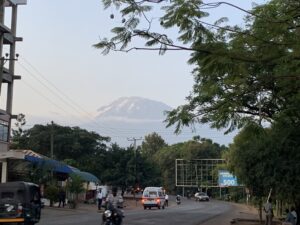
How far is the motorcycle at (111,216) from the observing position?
18000 millimetres

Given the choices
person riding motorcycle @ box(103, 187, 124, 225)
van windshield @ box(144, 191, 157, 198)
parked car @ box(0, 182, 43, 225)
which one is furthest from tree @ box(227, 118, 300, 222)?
van windshield @ box(144, 191, 157, 198)

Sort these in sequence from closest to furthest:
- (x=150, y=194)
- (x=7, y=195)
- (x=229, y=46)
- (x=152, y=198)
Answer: (x=229, y=46) < (x=7, y=195) < (x=150, y=194) < (x=152, y=198)

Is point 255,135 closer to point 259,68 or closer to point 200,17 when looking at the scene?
point 259,68

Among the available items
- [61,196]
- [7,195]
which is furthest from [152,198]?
[7,195]

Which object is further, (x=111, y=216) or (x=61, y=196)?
(x=61, y=196)

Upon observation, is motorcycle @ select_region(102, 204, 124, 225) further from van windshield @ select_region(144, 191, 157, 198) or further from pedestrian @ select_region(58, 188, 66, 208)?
van windshield @ select_region(144, 191, 157, 198)

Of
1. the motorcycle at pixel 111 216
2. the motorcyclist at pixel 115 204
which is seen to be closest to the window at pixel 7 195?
the motorcyclist at pixel 115 204

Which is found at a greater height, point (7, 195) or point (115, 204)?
point (7, 195)

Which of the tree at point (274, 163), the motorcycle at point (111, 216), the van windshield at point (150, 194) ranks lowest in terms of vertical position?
the motorcycle at point (111, 216)

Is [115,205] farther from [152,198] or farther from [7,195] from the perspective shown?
[152,198]

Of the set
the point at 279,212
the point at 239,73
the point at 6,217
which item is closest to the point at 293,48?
the point at 239,73

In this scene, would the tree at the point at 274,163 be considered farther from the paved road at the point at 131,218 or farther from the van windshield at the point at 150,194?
the van windshield at the point at 150,194

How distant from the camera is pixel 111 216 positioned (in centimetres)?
1809

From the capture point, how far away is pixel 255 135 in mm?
12875
